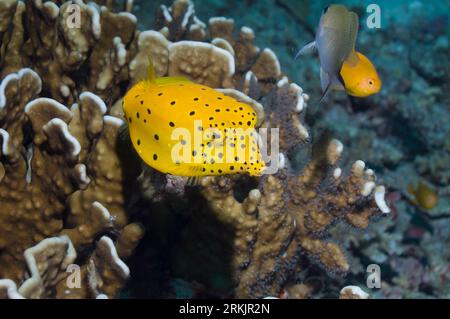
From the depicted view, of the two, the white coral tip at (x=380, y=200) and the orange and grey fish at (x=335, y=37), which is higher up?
the orange and grey fish at (x=335, y=37)

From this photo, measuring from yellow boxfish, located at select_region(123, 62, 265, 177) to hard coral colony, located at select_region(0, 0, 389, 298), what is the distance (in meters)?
0.14

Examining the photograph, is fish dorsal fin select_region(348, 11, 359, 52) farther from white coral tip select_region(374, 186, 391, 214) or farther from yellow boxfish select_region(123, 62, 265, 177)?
white coral tip select_region(374, 186, 391, 214)

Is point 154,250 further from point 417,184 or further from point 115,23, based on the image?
point 417,184

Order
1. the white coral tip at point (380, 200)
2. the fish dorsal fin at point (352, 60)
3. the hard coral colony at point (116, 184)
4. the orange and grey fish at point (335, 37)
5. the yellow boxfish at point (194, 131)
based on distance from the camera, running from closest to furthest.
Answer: the yellow boxfish at point (194, 131)
the orange and grey fish at point (335, 37)
the fish dorsal fin at point (352, 60)
the hard coral colony at point (116, 184)
the white coral tip at point (380, 200)

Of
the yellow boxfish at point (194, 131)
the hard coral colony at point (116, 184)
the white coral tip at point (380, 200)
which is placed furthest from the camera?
the white coral tip at point (380, 200)

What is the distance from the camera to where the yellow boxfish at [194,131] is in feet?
6.26

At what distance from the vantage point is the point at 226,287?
348 cm

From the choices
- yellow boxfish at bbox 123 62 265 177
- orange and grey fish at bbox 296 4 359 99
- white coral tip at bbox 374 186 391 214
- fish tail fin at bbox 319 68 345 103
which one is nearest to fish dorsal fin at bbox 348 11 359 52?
orange and grey fish at bbox 296 4 359 99

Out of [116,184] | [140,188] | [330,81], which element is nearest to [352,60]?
[330,81]

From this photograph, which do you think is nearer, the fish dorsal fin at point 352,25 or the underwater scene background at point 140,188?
the fish dorsal fin at point 352,25

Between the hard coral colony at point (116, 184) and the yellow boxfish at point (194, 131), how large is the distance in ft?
0.47

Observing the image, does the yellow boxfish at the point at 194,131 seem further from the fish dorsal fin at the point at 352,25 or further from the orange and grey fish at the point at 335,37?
the fish dorsal fin at the point at 352,25

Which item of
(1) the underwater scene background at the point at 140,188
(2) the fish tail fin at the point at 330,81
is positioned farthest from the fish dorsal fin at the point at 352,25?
(1) the underwater scene background at the point at 140,188
